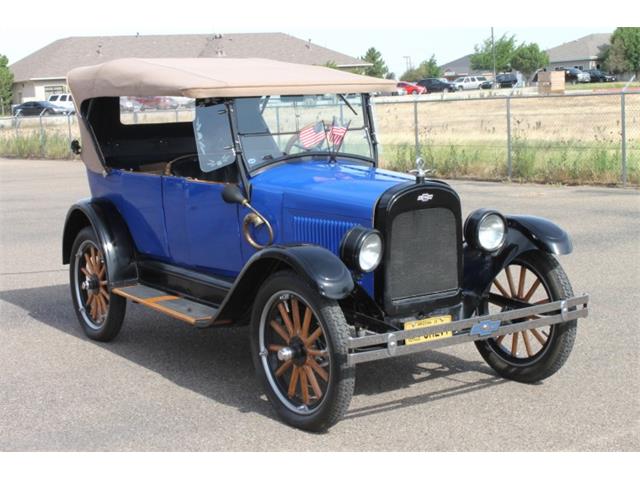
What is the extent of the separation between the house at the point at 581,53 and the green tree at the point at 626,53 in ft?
54.3

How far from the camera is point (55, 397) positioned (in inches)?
227

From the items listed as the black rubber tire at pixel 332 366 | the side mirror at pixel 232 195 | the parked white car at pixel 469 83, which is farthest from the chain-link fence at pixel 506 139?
the parked white car at pixel 469 83

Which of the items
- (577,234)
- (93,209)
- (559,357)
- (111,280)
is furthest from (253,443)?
(577,234)

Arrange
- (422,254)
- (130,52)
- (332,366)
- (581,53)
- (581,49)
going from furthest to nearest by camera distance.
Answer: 1. (581,49)
2. (581,53)
3. (130,52)
4. (422,254)
5. (332,366)

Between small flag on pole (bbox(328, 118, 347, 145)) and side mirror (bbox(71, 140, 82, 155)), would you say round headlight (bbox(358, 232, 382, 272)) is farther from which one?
side mirror (bbox(71, 140, 82, 155))

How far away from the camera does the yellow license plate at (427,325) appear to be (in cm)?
504

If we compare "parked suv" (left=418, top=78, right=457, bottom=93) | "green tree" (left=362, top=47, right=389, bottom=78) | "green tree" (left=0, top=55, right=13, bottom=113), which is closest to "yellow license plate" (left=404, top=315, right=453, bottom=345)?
"parked suv" (left=418, top=78, right=457, bottom=93)

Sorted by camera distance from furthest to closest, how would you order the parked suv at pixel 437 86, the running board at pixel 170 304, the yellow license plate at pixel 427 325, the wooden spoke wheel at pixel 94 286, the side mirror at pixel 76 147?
the parked suv at pixel 437 86 < the side mirror at pixel 76 147 < the wooden spoke wheel at pixel 94 286 < the running board at pixel 170 304 < the yellow license plate at pixel 427 325

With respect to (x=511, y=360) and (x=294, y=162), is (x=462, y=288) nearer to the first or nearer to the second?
(x=511, y=360)

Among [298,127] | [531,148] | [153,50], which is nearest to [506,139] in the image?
[531,148]

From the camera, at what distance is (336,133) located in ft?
21.4

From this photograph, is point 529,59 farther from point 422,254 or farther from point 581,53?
point 422,254

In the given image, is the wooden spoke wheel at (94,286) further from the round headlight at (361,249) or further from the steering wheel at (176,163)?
the round headlight at (361,249)

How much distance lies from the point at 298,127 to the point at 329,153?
294mm
